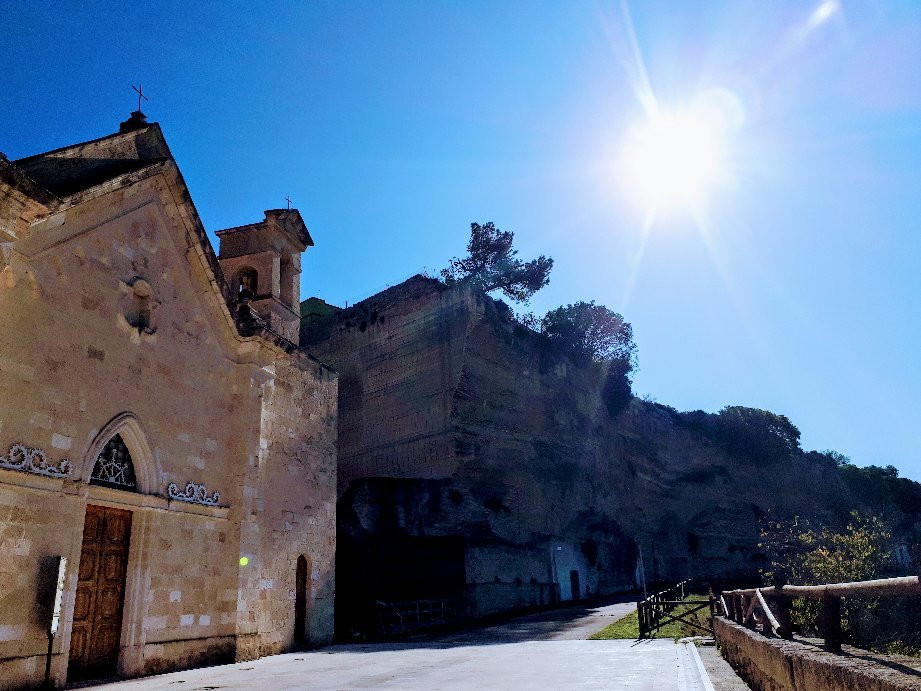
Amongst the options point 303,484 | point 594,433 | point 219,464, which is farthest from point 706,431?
point 219,464

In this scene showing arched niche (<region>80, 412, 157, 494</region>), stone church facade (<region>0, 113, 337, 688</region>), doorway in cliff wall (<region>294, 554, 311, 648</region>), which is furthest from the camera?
doorway in cliff wall (<region>294, 554, 311, 648</region>)

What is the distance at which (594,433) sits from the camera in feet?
132

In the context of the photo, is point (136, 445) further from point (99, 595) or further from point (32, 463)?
point (99, 595)

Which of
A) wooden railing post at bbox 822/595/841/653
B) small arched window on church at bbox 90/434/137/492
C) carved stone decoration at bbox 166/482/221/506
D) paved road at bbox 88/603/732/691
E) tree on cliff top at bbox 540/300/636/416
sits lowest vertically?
paved road at bbox 88/603/732/691

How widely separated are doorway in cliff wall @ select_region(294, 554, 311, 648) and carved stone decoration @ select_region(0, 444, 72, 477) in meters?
7.18

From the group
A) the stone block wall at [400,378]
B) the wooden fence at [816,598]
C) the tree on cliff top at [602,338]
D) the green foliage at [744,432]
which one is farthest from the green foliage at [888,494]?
the wooden fence at [816,598]

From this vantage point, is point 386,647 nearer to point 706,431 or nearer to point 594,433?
point 594,433

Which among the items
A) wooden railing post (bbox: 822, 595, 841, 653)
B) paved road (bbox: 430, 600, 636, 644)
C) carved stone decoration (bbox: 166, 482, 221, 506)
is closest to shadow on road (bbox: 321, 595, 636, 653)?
paved road (bbox: 430, 600, 636, 644)

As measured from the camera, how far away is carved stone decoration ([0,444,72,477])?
8336mm

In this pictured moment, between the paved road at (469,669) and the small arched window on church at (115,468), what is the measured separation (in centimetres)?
281

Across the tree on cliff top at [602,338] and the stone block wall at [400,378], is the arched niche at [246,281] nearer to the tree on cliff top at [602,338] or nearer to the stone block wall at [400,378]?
the stone block wall at [400,378]

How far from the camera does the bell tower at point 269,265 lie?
1691 centimetres

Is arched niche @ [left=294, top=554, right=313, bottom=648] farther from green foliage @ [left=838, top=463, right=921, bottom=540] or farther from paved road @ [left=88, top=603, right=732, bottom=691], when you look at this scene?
green foliage @ [left=838, top=463, right=921, bottom=540]

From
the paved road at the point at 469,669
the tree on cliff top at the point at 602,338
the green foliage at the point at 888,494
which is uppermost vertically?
the tree on cliff top at the point at 602,338
